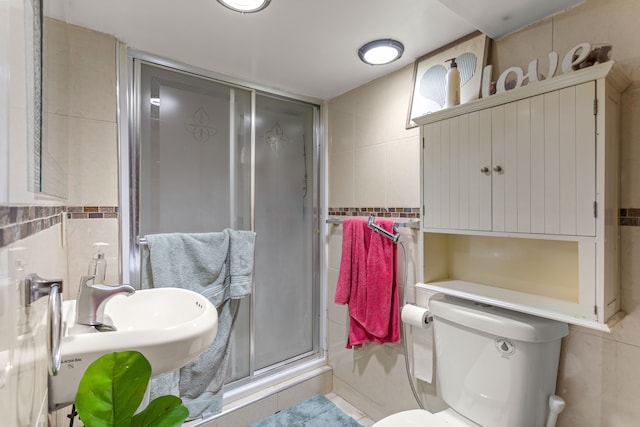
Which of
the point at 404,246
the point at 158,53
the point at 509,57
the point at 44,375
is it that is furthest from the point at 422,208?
the point at 158,53

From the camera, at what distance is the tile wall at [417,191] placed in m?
1.01

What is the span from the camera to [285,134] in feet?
6.99

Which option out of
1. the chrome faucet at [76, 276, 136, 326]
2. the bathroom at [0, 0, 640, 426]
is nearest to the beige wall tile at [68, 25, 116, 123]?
the bathroom at [0, 0, 640, 426]

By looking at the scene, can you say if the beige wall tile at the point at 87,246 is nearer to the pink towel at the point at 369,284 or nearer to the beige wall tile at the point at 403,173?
the pink towel at the point at 369,284

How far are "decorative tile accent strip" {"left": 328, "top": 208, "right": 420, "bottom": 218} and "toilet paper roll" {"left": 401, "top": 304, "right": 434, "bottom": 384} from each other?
484 mm

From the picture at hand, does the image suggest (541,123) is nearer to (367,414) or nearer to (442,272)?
(442,272)

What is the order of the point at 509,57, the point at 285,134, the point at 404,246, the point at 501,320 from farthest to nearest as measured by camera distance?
the point at 285,134 < the point at 404,246 < the point at 509,57 < the point at 501,320

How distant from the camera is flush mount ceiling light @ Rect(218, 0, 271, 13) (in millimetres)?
1196

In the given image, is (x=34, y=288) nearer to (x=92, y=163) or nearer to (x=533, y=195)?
(x=92, y=163)

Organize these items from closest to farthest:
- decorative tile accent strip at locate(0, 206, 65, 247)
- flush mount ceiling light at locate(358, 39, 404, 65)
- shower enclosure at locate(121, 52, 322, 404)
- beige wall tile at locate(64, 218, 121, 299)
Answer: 1. decorative tile accent strip at locate(0, 206, 65, 247)
2. beige wall tile at locate(64, 218, 121, 299)
3. flush mount ceiling light at locate(358, 39, 404, 65)
4. shower enclosure at locate(121, 52, 322, 404)

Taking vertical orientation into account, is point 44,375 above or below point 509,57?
below

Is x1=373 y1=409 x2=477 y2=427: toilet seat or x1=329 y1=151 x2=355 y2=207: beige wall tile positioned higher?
x1=329 y1=151 x2=355 y2=207: beige wall tile

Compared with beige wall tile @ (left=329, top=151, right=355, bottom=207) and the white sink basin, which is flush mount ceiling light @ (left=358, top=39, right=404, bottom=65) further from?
the white sink basin

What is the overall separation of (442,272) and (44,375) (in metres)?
1.46
